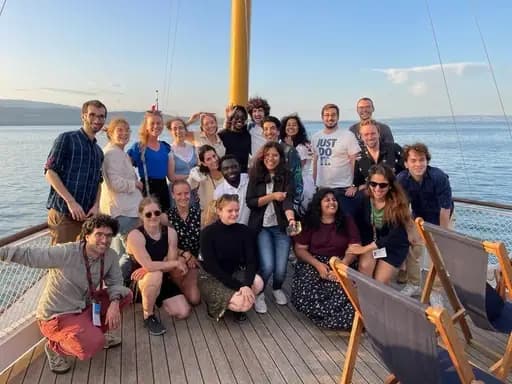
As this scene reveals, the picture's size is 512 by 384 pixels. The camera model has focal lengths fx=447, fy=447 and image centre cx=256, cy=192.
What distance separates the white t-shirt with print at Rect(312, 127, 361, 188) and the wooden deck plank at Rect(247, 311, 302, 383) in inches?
65.0

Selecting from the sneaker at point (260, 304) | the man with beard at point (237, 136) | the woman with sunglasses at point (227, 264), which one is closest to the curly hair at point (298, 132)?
the man with beard at point (237, 136)

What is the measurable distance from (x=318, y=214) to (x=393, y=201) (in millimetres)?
643

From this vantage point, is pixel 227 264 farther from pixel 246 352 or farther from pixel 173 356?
pixel 173 356

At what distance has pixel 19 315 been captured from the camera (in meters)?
3.40

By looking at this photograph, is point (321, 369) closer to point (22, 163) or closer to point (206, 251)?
point (206, 251)

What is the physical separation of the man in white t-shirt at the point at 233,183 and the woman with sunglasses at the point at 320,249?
60cm

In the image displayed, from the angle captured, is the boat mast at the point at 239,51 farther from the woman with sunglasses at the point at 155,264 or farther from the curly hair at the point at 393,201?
the woman with sunglasses at the point at 155,264

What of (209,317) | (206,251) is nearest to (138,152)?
(206,251)

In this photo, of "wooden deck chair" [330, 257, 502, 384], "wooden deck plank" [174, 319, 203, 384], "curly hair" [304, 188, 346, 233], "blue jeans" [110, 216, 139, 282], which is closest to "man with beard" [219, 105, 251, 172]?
"curly hair" [304, 188, 346, 233]

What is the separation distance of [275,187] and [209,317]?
1.28 metres

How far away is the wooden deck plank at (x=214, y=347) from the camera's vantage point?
9.33 feet

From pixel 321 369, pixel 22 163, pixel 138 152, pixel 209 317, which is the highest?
pixel 22 163

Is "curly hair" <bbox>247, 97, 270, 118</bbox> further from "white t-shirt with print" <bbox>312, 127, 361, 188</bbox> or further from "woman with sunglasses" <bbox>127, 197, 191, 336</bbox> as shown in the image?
"woman with sunglasses" <bbox>127, 197, 191, 336</bbox>

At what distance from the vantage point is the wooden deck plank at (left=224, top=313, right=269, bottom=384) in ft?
9.36
